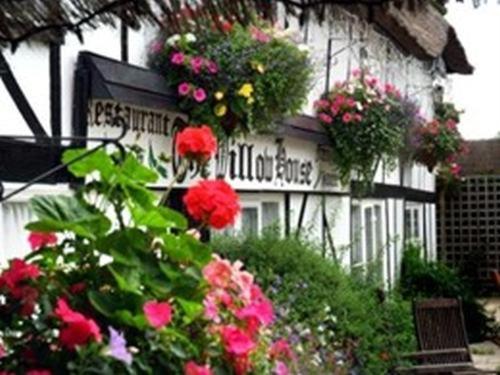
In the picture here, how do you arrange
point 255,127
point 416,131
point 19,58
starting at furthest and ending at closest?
point 416,131 → point 255,127 → point 19,58

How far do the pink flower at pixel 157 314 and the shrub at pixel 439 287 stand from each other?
34.1 feet

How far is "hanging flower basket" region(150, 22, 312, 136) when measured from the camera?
623 centimetres

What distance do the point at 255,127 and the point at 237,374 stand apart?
419 cm

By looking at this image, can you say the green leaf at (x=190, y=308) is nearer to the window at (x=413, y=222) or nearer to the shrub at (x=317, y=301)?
the shrub at (x=317, y=301)

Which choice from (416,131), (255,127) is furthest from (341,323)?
(416,131)

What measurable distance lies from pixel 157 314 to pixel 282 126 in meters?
5.65

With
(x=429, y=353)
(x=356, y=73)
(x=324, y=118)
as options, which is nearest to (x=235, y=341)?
(x=429, y=353)

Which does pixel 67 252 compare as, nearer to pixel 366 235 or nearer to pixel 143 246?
pixel 143 246

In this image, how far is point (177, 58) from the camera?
20.2 ft

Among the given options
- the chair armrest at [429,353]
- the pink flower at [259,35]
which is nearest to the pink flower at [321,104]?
the chair armrest at [429,353]

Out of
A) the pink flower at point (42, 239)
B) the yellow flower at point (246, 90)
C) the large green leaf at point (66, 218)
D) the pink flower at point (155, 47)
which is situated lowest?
the pink flower at point (42, 239)

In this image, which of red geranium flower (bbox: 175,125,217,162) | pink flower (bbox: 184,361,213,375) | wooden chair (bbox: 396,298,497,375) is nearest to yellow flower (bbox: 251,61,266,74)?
wooden chair (bbox: 396,298,497,375)

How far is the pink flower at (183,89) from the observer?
6.21 metres

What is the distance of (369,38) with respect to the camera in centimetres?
1138
